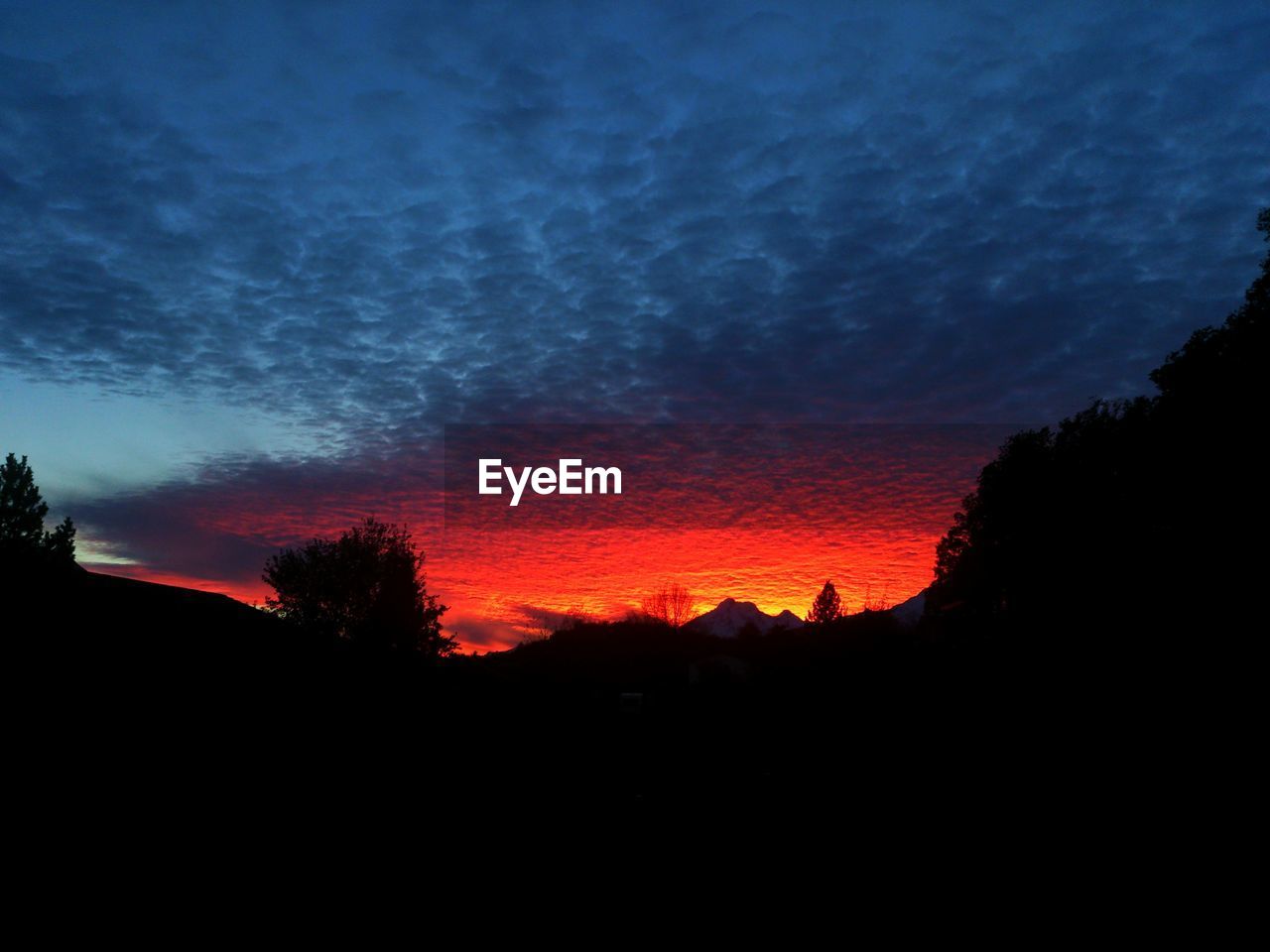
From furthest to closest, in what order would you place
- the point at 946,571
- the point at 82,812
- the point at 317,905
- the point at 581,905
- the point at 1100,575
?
1. the point at 946,571
2. the point at 1100,575
3. the point at 581,905
4. the point at 317,905
5. the point at 82,812

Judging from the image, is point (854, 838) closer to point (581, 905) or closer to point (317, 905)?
point (581, 905)

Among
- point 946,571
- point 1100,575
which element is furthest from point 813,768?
point 946,571

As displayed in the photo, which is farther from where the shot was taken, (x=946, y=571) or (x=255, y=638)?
(x=946, y=571)

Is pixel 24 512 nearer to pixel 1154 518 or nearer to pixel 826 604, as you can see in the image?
pixel 1154 518

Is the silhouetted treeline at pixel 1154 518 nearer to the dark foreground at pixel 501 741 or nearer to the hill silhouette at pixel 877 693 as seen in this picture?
the hill silhouette at pixel 877 693

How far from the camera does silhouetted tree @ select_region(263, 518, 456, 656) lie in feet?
146

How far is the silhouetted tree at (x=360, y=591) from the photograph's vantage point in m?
44.6

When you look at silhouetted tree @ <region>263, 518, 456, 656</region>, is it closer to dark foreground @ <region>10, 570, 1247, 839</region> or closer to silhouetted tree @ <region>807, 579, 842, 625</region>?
dark foreground @ <region>10, 570, 1247, 839</region>

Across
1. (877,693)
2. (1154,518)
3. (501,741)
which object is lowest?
(877,693)

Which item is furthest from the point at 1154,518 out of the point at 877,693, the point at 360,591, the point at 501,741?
the point at 360,591

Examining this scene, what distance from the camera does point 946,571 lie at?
58.2m

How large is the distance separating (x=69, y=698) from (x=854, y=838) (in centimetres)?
1059

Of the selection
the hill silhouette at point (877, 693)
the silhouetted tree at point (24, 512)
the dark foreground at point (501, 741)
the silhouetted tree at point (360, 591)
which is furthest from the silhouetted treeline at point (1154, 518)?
the silhouetted tree at point (24, 512)

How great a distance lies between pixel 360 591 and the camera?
46062mm
